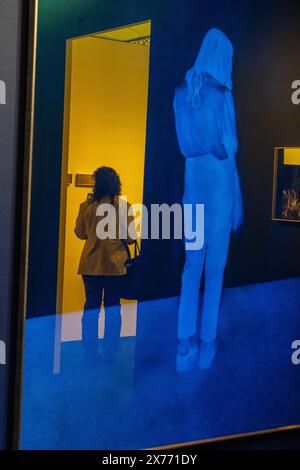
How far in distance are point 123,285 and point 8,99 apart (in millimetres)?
931

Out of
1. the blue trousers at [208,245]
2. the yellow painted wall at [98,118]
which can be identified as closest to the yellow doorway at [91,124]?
the yellow painted wall at [98,118]

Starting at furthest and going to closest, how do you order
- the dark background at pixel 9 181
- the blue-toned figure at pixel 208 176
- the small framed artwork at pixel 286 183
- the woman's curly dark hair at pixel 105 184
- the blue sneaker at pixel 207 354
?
the small framed artwork at pixel 286 183 → the blue sneaker at pixel 207 354 → the blue-toned figure at pixel 208 176 → the woman's curly dark hair at pixel 105 184 → the dark background at pixel 9 181

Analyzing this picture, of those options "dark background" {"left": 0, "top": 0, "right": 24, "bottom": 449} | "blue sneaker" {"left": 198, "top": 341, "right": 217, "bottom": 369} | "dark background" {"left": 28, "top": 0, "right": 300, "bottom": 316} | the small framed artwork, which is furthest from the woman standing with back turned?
the small framed artwork

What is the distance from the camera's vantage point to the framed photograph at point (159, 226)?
3.26 meters

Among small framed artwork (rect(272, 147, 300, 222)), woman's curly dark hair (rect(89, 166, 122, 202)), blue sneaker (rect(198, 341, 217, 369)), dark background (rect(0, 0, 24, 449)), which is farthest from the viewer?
small framed artwork (rect(272, 147, 300, 222))

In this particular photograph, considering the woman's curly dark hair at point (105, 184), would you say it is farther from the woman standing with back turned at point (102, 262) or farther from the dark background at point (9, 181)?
the dark background at point (9, 181)

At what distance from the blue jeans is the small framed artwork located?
3.01 ft

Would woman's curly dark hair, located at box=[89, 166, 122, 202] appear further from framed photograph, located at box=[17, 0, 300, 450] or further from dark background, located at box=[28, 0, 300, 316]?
dark background, located at box=[28, 0, 300, 316]

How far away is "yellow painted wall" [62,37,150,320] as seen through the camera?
3.26 m

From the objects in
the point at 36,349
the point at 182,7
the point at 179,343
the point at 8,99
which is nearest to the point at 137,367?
the point at 179,343

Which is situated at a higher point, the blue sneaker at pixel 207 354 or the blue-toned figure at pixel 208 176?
the blue-toned figure at pixel 208 176

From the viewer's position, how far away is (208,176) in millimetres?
3582

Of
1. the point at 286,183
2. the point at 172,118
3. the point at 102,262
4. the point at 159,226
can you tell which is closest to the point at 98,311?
the point at 102,262
